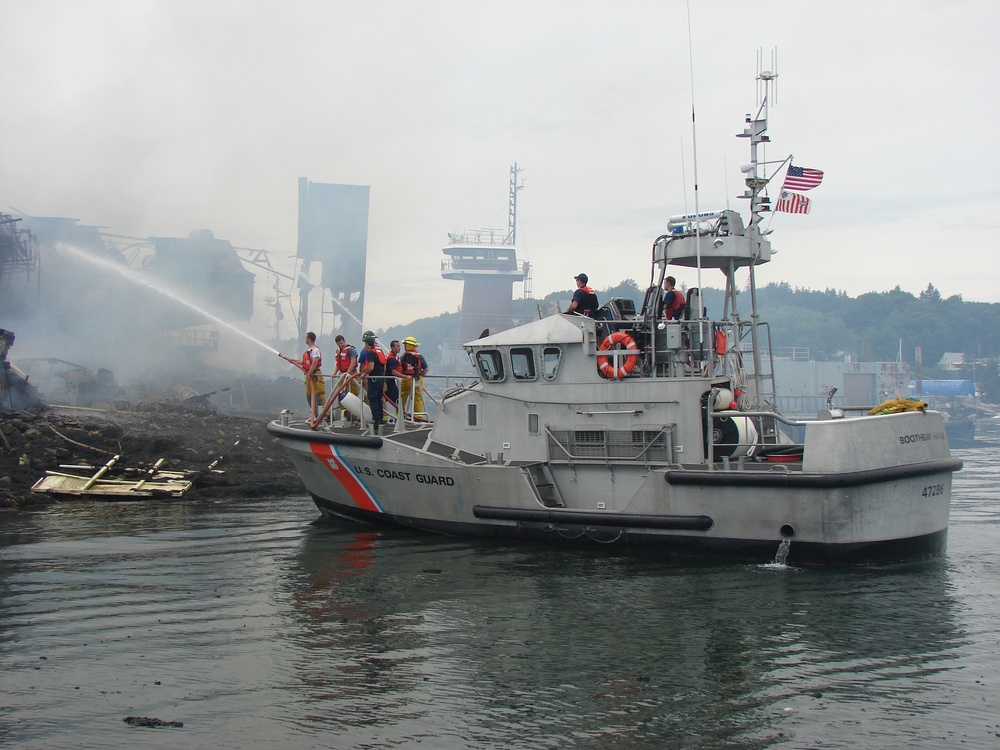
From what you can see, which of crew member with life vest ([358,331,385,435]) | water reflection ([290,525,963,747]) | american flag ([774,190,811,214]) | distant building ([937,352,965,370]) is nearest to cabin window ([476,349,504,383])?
crew member with life vest ([358,331,385,435])

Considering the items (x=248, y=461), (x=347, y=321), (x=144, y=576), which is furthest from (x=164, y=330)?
(x=144, y=576)

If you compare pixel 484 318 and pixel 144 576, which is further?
pixel 484 318

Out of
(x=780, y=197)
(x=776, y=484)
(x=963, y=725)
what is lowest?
(x=963, y=725)

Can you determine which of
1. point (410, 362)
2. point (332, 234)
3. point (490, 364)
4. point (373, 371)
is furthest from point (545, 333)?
point (332, 234)

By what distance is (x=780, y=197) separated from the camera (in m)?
12.7

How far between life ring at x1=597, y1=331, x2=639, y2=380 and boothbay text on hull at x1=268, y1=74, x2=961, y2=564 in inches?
1.2

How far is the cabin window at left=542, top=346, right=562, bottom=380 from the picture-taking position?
12391 mm

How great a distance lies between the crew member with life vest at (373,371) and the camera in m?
13.5

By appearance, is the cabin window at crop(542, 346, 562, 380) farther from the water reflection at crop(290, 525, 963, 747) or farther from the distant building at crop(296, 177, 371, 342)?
the distant building at crop(296, 177, 371, 342)

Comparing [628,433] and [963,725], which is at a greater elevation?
[628,433]

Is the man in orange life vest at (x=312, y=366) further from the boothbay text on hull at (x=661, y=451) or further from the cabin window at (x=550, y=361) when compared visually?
the cabin window at (x=550, y=361)

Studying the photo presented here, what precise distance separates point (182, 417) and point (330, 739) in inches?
695

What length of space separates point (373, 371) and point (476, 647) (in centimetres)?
629

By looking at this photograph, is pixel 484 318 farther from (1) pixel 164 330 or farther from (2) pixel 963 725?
(2) pixel 963 725
